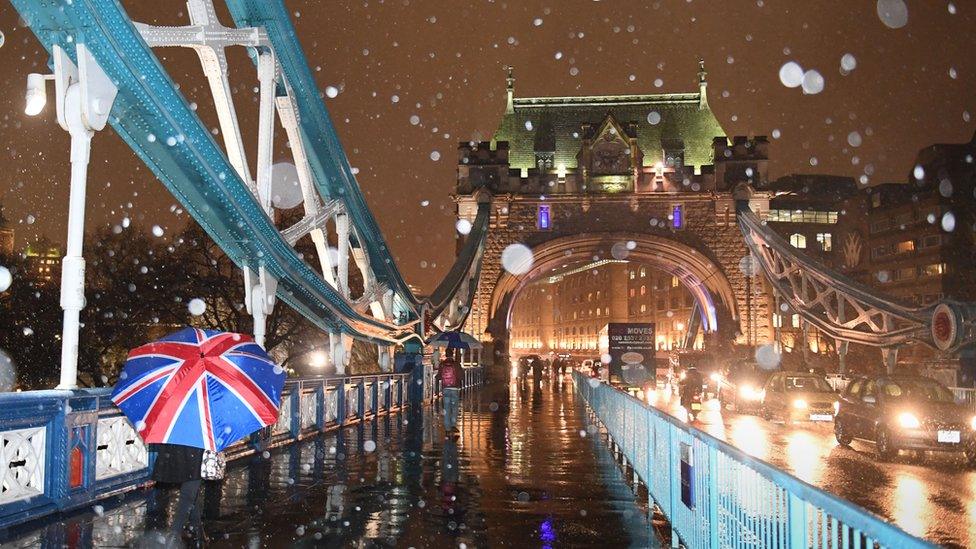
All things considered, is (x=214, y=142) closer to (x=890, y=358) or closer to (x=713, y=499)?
(x=713, y=499)

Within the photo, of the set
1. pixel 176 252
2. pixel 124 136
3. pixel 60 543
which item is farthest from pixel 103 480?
pixel 176 252

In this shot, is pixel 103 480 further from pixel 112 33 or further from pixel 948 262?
pixel 948 262

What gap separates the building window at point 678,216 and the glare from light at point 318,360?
19502 mm

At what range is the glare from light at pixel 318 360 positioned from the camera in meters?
42.3

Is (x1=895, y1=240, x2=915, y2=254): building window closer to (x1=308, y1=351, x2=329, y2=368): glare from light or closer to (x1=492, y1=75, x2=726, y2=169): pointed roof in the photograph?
(x1=492, y1=75, x2=726, y2=169): pointed roof

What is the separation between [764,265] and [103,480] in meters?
42.0

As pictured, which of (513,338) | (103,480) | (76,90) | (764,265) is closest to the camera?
A: (76,90)

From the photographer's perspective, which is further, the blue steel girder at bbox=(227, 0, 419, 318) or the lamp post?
the blue steel girder at bbox=(227, 0, 419, 318)

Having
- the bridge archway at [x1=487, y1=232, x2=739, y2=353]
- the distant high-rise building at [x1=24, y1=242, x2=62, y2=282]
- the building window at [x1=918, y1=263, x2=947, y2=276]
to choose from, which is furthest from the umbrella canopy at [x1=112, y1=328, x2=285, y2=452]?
the building window at [x1=918, y1=263, x2=947, y2=276]

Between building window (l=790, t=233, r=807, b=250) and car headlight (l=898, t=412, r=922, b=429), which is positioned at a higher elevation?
building window (l=790, t=233, r=807, b=250)

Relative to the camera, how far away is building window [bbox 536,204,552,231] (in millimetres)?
48938

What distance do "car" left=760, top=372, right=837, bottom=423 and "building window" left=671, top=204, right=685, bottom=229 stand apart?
1077 inches

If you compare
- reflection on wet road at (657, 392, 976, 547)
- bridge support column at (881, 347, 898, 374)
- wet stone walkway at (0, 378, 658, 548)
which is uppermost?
bridge support column at (881, 347, 898, 374)

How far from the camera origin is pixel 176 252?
37688mm
